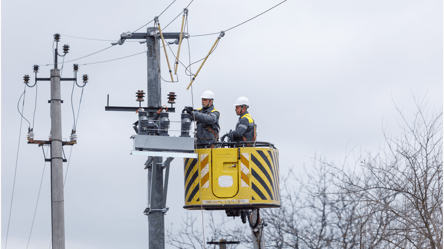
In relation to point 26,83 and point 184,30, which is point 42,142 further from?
point 184,30

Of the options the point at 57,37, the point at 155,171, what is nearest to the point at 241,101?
the point at 155,171

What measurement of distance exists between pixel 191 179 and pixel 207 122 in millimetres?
984

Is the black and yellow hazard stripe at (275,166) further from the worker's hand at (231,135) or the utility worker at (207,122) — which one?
the utility worker at (207,122)

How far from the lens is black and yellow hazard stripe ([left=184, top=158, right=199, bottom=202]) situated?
11.7 meters

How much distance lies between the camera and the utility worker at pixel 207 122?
11773 millimetres

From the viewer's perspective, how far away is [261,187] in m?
11.6

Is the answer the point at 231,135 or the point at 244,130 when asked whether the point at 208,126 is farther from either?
the point at 244,130

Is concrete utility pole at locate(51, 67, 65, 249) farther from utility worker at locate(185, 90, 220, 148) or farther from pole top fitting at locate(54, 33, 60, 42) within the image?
utility worker at locate(185, 90, 220, 148)

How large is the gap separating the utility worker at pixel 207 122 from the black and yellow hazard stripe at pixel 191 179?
1.12ft

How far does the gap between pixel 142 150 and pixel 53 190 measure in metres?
8.60

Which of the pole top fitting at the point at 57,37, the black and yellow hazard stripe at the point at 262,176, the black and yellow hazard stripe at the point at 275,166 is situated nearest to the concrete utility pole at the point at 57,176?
the pole top fitting at the point at 57,37

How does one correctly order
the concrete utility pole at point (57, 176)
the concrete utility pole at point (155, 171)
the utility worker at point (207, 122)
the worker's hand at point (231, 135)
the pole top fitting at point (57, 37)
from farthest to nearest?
the pole top fitting at point (57, 37)
the concrete utility pole at point (57, 176)
the worker's hand at point (231, 135)
the utility worker at point (207, 122)
the concrete utility pole at point (155, 171)

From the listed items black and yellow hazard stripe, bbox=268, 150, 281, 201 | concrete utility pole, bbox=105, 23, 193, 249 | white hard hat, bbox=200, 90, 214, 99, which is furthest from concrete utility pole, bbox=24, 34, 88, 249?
black and yellow hazard stripe, bbox=268, 150, 281, 201

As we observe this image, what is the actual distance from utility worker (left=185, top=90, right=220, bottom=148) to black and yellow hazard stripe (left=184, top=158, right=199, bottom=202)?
34cm
